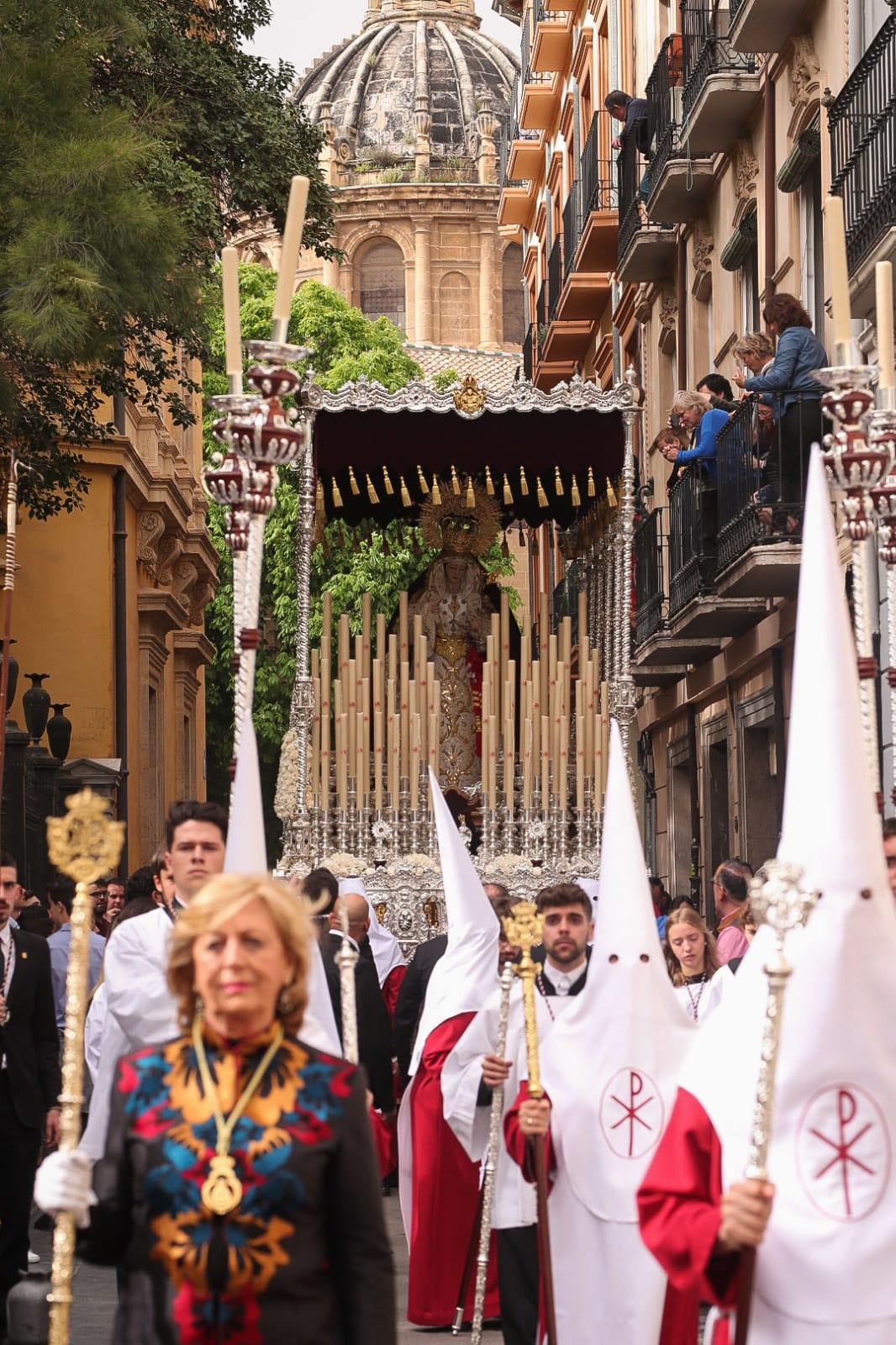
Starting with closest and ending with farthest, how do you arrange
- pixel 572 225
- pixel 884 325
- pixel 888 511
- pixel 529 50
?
pixel 884 325, pixel 888 511, pixel 572 225, pixel 529 50

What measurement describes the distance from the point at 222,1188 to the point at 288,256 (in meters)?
2.93

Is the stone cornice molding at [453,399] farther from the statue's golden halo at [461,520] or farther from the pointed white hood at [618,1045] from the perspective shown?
the pointed white hood at [618,1045]

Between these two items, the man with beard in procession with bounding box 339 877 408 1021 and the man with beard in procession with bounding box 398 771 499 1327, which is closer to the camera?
the man with beard in procession with bounding box 398 771 499 1327

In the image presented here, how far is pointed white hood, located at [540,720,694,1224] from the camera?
637cm

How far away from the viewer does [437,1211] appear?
9.55m

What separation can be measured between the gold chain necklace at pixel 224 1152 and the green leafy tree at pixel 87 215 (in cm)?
958

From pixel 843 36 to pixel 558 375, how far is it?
1702cm

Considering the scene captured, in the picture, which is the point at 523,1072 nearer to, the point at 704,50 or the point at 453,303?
the point at 704,50

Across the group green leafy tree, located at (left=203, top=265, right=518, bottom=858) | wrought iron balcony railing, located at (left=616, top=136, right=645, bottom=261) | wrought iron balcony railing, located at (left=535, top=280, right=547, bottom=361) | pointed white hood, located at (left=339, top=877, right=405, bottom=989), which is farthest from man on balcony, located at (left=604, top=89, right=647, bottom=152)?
green leafy tree, located at (left=203, top=265, right=518, bottom=858)

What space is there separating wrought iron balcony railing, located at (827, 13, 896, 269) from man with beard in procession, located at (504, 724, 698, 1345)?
655cm

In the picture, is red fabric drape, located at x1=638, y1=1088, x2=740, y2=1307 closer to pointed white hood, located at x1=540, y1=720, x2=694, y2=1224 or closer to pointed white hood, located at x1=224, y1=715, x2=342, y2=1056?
pointed white hood, located at x1=224, y1=715, x2=342, y2=1056

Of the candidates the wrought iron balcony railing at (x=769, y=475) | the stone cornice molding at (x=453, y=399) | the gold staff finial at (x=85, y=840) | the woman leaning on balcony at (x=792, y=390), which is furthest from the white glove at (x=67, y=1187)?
the stone cornice molding at (x=453, y=399)

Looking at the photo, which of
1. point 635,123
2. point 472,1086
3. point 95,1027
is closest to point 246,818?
point 95,1027

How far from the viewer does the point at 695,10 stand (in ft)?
61.4
